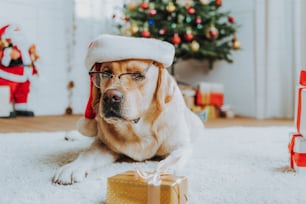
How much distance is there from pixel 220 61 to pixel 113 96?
2950mm

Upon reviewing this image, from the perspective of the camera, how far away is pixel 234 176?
1.25 metres

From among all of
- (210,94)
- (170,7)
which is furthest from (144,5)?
(210,94)

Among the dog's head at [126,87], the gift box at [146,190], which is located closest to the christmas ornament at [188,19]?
the dog's head at [126,87]

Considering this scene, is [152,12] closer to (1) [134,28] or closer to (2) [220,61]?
(1) [134,28]

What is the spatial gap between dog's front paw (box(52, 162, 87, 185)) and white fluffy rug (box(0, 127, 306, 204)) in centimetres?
3

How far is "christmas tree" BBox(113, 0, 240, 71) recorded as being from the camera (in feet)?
11.1

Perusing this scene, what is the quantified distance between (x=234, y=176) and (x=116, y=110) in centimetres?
45

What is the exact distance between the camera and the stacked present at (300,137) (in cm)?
129

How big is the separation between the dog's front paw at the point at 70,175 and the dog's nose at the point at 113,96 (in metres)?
0.24

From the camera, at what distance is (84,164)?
1.28 meters

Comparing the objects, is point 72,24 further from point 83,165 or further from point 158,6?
point 83,165

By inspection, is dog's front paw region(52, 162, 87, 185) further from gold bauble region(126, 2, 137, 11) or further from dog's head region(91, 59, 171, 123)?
gold bauble region(126, 2, 137, 11)

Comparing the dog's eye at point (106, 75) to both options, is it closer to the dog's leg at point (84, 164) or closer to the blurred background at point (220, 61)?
the dog's leg at point (84, 164)

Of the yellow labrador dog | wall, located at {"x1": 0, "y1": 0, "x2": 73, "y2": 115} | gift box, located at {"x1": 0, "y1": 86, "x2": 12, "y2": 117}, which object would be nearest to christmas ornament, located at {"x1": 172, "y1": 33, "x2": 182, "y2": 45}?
wall, located at {"x1": 0, "y1": 0, "x2": 73, "y2": 115}
